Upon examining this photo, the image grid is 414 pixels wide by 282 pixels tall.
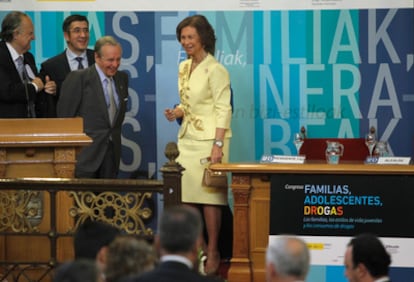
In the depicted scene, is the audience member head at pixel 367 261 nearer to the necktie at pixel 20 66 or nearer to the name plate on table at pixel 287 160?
the name plate on table at pixel 287 160

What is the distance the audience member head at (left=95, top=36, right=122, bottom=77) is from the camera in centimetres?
A: 872

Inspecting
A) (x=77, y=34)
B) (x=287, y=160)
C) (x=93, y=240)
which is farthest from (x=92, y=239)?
(x=77, y=34)

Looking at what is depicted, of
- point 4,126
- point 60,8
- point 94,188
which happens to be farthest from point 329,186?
point 60,8

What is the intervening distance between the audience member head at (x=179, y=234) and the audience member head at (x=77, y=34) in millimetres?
5069

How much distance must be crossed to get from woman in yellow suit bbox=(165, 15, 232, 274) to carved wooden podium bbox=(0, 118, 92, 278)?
1.30 metres

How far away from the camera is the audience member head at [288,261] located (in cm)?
424

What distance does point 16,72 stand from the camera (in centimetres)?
843

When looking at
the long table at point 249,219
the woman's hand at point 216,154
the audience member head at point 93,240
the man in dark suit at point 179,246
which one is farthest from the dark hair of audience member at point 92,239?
the woman's hand at point 216,154

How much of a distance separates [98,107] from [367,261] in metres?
4.32

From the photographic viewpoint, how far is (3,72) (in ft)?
27.2

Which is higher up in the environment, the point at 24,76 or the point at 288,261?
the point at 24,76

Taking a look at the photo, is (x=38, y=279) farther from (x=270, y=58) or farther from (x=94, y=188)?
(x=270, y=58)

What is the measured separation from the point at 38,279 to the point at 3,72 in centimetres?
191

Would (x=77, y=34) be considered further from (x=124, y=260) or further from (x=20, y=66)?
(x=124, y=260)
